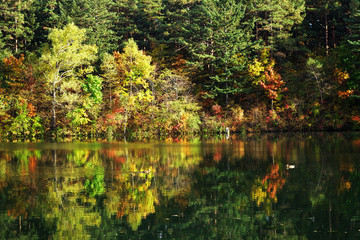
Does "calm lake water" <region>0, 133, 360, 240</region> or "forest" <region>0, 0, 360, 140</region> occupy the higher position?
"forest" <region>0, 0, 360, 140</region>

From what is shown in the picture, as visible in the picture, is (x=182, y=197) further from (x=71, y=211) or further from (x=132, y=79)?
(x=132, y=79)

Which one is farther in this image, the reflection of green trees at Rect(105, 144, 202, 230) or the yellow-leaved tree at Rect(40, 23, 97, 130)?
the yellow-leaved tree at Rect(40, 23, 97, 130)

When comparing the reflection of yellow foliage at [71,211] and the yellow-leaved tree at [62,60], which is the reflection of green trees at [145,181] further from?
the yellow-leaved tree at [62,60]

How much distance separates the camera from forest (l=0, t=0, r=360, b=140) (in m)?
49.0

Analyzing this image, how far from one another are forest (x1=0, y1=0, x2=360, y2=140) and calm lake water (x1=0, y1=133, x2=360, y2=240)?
2333cm

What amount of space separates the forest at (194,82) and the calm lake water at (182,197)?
23326 mm

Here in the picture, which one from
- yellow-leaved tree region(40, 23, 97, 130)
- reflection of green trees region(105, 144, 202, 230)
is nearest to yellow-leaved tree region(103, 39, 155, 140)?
yellow-leaved tree region(40, 23, 97, 130)

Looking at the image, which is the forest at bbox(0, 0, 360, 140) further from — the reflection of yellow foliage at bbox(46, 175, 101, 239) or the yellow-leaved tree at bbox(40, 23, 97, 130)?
the reflection of yellow foliage at bbox(46, 175, 101, 239)

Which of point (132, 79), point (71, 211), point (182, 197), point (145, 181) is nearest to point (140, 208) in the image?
point (182, 197)

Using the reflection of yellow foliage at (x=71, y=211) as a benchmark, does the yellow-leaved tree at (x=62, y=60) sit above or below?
above

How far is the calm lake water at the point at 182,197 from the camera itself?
11.5 metres

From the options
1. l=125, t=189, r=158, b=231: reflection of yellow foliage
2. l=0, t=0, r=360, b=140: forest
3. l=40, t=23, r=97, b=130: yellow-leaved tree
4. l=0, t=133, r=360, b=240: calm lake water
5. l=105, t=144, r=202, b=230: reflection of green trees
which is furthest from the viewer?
l=0, t=0, r=360, b=140: forest

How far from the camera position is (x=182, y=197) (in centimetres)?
1520

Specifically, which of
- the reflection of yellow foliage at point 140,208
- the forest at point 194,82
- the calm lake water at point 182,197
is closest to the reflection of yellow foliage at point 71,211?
the calm lake water at point 182,197
